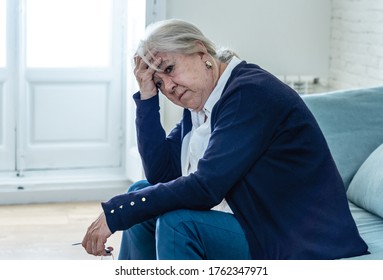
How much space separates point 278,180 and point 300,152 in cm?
10

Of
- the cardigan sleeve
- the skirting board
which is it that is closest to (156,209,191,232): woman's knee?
the cardigan sleeve

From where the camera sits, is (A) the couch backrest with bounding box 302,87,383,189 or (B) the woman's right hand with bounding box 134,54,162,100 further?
(A) the couch backrest with bounding box 302,87,383,189

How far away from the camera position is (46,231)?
3.77m

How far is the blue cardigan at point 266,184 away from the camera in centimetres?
210

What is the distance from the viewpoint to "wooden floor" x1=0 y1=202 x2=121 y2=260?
3.46m

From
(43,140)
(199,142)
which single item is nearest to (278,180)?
(199,142)

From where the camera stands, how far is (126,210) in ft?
6.97

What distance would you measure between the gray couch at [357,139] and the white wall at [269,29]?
4.86ft

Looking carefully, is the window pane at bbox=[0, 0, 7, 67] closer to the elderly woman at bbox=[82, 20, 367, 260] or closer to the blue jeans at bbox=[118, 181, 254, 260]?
the elderly woman at bbox=[82, 20, 367, 260]

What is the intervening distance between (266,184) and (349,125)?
29.2 inches

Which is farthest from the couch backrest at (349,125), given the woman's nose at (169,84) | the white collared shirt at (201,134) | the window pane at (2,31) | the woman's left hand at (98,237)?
the window pane at (2,31)

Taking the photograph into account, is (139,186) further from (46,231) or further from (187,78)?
(46,231)

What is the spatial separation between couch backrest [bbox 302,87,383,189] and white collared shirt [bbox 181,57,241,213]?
559 mm

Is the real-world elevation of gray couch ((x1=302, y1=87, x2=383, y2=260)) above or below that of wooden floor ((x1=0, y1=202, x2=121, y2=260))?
above
